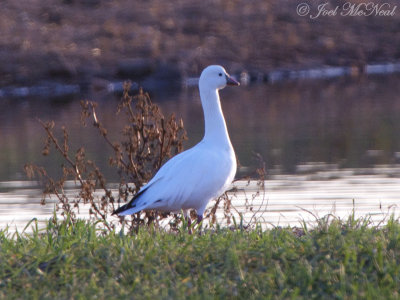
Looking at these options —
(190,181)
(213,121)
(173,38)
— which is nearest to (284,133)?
(213,121)

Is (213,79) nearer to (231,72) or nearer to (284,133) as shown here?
(284,133)

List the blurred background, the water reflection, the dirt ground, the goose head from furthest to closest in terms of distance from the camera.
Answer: the dirt ground, the blurred background, the water reflection, the goose head

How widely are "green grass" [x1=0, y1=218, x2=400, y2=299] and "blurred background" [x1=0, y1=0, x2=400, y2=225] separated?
6419mm

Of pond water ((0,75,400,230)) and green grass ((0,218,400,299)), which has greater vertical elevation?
green grass ((0,218,400,299))

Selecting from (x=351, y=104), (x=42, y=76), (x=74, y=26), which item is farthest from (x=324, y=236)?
(x=74, y=26)

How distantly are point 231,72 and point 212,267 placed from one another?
22160 mm

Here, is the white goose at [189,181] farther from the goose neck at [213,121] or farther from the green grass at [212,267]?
the green grass at [212,267]

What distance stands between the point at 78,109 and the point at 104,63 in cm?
630

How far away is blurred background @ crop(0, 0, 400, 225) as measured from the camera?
1380 cm

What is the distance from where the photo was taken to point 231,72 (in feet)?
87.5

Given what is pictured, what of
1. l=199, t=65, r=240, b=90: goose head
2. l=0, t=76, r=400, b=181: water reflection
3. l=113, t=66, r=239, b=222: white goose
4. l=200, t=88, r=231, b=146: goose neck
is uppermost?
l=199, t=65, r=240, b=90: goose head

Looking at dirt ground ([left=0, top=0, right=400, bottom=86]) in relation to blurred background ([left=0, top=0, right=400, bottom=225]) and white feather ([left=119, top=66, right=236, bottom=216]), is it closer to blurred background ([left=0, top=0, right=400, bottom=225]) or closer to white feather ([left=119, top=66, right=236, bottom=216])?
blurred background ([left=0, top=0, right=400, bottom=225])

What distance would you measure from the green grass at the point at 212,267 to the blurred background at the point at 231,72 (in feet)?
21.1

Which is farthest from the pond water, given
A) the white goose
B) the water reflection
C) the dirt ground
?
the white goose
